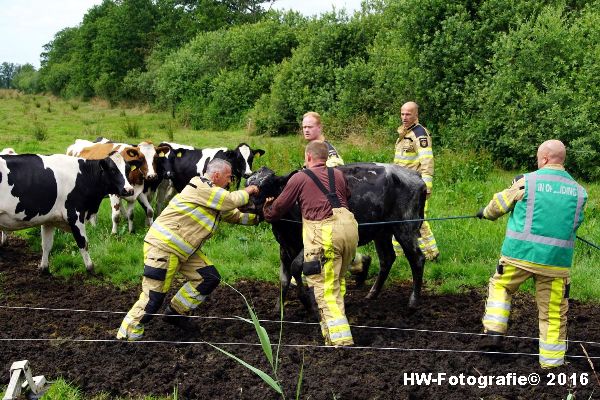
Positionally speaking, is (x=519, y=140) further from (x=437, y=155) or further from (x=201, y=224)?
(x=201, y=224)

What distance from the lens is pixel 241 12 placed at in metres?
47.2

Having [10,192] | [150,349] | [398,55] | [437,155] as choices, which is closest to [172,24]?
[398,55]

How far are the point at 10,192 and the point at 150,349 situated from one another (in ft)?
12.5

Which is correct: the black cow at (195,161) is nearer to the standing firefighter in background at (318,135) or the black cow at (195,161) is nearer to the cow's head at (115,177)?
the cow's head at (115,177)

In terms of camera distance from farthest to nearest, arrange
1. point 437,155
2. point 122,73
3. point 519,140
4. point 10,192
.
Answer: point 122,73
point 437,155
point 519,140
point 10,192

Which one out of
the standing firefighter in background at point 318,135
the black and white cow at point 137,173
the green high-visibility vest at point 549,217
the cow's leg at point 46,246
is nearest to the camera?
the green high-visibility vest at point 549,217

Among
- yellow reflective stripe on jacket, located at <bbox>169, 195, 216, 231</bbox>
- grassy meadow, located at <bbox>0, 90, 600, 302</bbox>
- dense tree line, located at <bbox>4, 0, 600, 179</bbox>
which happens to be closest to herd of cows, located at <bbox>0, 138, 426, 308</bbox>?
grassy meadow, located at <bbox>0, 90, 600, 302</bbox>

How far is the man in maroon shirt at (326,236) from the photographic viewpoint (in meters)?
6.46

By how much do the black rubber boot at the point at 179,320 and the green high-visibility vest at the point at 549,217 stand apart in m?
3.51

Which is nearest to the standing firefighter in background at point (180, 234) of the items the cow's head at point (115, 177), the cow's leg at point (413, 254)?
the cow's leg at point (413, 254)

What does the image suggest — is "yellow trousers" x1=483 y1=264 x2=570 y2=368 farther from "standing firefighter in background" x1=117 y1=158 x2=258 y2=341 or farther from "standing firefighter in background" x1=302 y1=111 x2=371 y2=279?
"standing firefighter in background" x1=117 y1=158 x2=258 y2=341

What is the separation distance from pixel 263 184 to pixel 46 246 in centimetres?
423

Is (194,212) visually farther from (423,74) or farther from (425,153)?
(423,74)

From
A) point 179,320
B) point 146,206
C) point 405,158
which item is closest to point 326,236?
point 179,320
